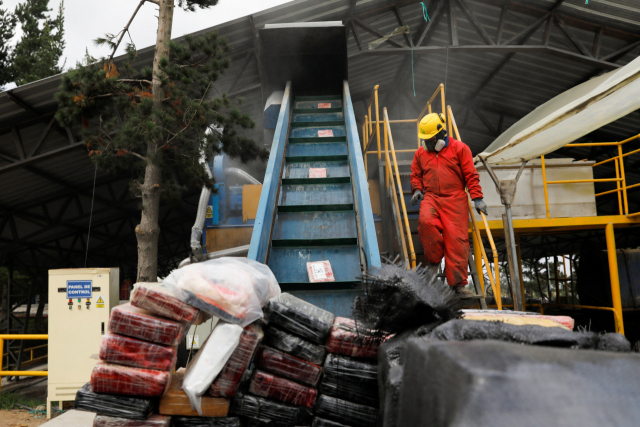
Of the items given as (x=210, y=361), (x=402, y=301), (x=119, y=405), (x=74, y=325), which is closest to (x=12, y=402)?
(x=74, y=325)

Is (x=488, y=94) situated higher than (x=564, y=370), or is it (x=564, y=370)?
(x=488, y=94)

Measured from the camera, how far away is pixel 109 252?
18.2 m

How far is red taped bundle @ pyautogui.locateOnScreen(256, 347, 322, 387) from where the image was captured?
8.64 ft

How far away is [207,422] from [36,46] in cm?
2287

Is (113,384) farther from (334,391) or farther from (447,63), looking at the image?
(447,63)

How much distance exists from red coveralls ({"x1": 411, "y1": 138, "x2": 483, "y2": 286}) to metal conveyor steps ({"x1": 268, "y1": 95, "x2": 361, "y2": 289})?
32.6 inches

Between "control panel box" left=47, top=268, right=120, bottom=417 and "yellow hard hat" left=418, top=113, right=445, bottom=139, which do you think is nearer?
"yellow hard hat" left=418, top=113, right=445, bottom=139

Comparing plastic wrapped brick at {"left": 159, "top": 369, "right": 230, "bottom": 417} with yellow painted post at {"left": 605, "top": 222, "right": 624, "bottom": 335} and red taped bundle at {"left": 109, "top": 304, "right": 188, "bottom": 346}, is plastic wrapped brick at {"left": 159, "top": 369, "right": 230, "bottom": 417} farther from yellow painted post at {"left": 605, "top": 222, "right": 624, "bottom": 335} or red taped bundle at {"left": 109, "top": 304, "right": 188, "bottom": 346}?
yellow painted post at {"left": 605, "top": 222, "right": 624, "bottom": 335}

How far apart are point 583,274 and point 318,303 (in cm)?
805

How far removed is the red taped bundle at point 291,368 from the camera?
2.63m

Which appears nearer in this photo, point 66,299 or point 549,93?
point 66,299

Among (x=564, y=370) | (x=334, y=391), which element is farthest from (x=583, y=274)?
(x=564, y=370)

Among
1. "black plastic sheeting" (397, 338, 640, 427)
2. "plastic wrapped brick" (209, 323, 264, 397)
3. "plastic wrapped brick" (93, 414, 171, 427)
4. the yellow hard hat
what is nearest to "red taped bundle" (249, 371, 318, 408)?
"plastic wrapped brick" (209, 323, 264, 397)

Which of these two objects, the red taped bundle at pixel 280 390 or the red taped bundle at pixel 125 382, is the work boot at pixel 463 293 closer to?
the red taped bundle at pixel 280 390
